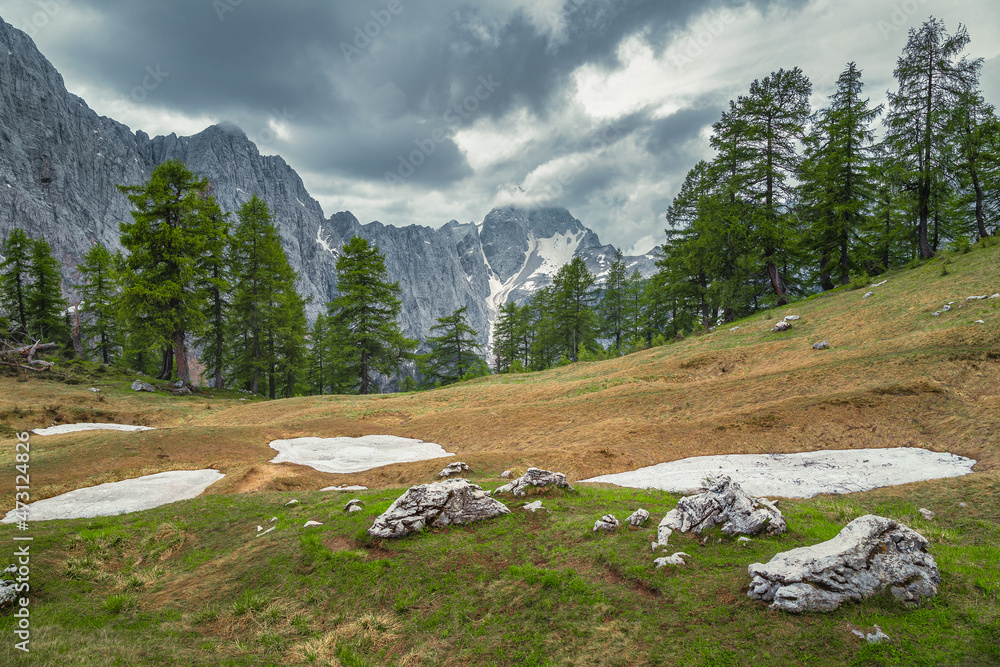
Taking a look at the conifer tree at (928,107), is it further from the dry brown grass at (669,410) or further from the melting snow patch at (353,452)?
the melting snow patch at (353,452)

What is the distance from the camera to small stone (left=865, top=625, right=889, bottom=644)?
4.22m

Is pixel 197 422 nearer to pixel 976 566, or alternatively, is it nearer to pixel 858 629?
pixel 858 629

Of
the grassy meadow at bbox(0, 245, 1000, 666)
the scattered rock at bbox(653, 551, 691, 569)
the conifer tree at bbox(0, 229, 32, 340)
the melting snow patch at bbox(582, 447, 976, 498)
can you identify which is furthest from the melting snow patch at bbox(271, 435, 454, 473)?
the conifer tree at bbox(0, 229, 32, 340)

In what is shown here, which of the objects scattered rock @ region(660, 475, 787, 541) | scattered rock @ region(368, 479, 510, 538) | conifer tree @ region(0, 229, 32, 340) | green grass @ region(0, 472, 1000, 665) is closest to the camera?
green grass @ region(0, 472, 1000, 665)

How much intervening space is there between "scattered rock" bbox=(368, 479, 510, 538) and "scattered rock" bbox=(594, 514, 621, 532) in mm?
2028

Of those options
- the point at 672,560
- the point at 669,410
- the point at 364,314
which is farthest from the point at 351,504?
the point at 364,314

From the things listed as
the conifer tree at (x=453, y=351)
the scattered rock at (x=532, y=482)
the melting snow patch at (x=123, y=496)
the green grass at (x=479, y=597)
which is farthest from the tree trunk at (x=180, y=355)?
the scattered rock at (x=532, y=482)

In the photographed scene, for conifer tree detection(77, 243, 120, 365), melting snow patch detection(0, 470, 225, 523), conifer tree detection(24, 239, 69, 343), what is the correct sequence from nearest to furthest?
melting snow patch detection(0, 470, 225, 523) < conifer tree detection(24, 239, 69, 343) < conifer tree detection(77, 243, 120, 365)

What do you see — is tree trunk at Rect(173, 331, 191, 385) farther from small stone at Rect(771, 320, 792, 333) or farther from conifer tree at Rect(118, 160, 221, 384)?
small stone at Rect(771, 320, 792, 333)

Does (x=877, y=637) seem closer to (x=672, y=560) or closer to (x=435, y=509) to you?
(x=672, y=560)

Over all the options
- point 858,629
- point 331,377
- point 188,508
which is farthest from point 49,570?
point 331,377

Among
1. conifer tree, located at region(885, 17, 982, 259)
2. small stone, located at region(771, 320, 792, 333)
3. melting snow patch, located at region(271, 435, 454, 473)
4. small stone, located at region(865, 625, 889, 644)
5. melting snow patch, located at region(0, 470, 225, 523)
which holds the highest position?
conifer tree, located at region(885, 17, 982, 259)

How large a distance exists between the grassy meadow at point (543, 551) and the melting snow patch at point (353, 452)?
95 cm

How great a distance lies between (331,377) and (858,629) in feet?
144
